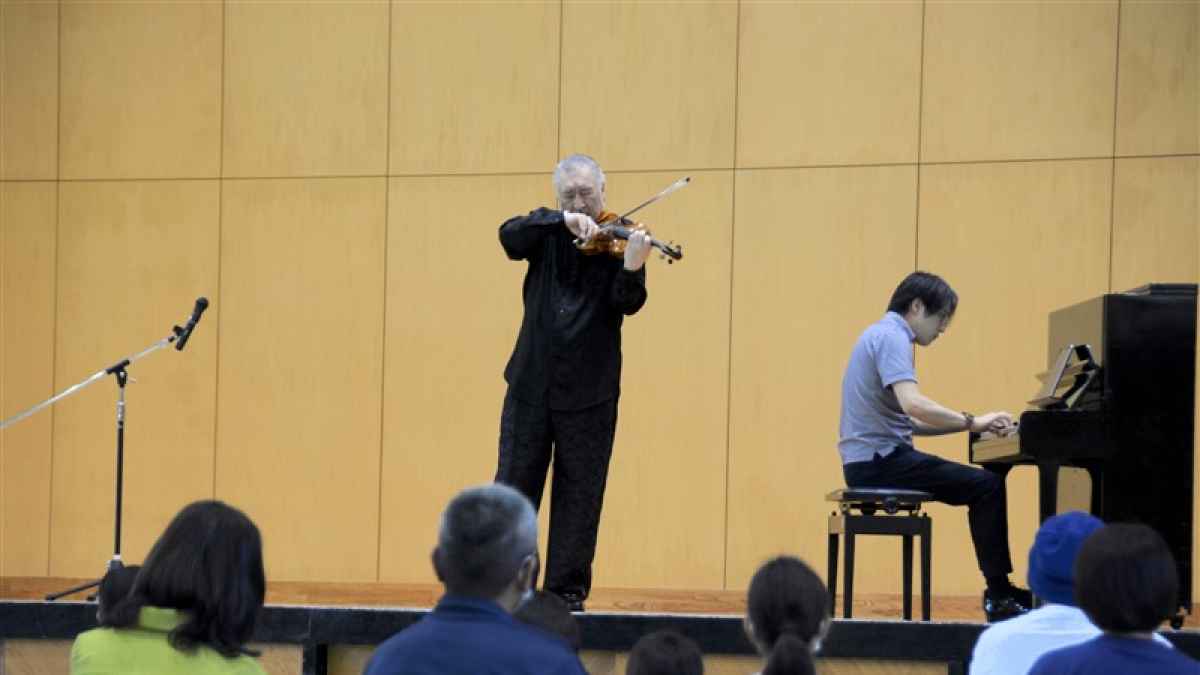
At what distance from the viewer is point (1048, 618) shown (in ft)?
8.64

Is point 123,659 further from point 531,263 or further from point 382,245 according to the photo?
point 382,245

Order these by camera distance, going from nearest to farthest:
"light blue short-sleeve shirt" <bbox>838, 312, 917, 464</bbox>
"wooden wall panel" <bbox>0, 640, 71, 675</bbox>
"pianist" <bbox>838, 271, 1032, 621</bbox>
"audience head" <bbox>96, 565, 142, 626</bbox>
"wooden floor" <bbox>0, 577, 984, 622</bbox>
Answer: "audience head" <bbox>96, 565, 142, 626</bbox> → "wooden wall panel" <bbox>0, 640, 71, 675</bbox> → "pianist" <bbox>838, 271, 1032, 621</bbox> → "light blue short-sleeve shirt" <bbox>838, 312, 917, 464</bbox> → "wooden floor" <bbox>0, 577, 984, 622</bbox>

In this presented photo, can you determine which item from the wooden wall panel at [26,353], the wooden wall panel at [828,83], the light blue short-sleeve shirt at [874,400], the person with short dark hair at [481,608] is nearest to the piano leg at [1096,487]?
the light blue short-sleeve shirt at [874,400]

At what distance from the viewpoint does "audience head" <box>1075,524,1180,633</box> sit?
2.20 m

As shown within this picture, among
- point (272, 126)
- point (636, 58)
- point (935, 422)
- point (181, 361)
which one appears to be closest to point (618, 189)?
point (636, 58)

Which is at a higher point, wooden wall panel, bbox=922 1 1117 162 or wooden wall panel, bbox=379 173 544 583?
wooden wall panel, bbox=922 1 1117 162

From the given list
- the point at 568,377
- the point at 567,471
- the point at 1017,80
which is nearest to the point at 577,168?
the point at 568,377

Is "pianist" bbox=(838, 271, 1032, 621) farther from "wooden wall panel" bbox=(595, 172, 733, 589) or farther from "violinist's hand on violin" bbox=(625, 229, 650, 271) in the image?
"wooden wall panel" bbox=(595, 172, 733, 589)

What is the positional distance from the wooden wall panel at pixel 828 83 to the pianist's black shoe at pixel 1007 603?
2649 millimetres

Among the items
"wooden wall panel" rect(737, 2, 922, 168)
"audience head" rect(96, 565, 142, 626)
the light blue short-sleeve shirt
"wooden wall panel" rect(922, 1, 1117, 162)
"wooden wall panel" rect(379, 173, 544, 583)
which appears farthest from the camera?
"wooden wall panel" rect(379, 173, 544, 583)

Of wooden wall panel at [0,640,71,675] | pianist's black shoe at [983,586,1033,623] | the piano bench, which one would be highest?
the piano bench

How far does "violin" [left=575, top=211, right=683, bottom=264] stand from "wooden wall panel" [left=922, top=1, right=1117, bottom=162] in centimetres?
304

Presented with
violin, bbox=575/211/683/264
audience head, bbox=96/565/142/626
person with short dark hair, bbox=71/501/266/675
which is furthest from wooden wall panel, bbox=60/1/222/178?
person with short dark hair, bbox=71/501/266/675

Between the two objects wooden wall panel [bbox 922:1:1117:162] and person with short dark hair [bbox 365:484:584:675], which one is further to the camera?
wooden wall panel [bbox 922:1:1117:162]
